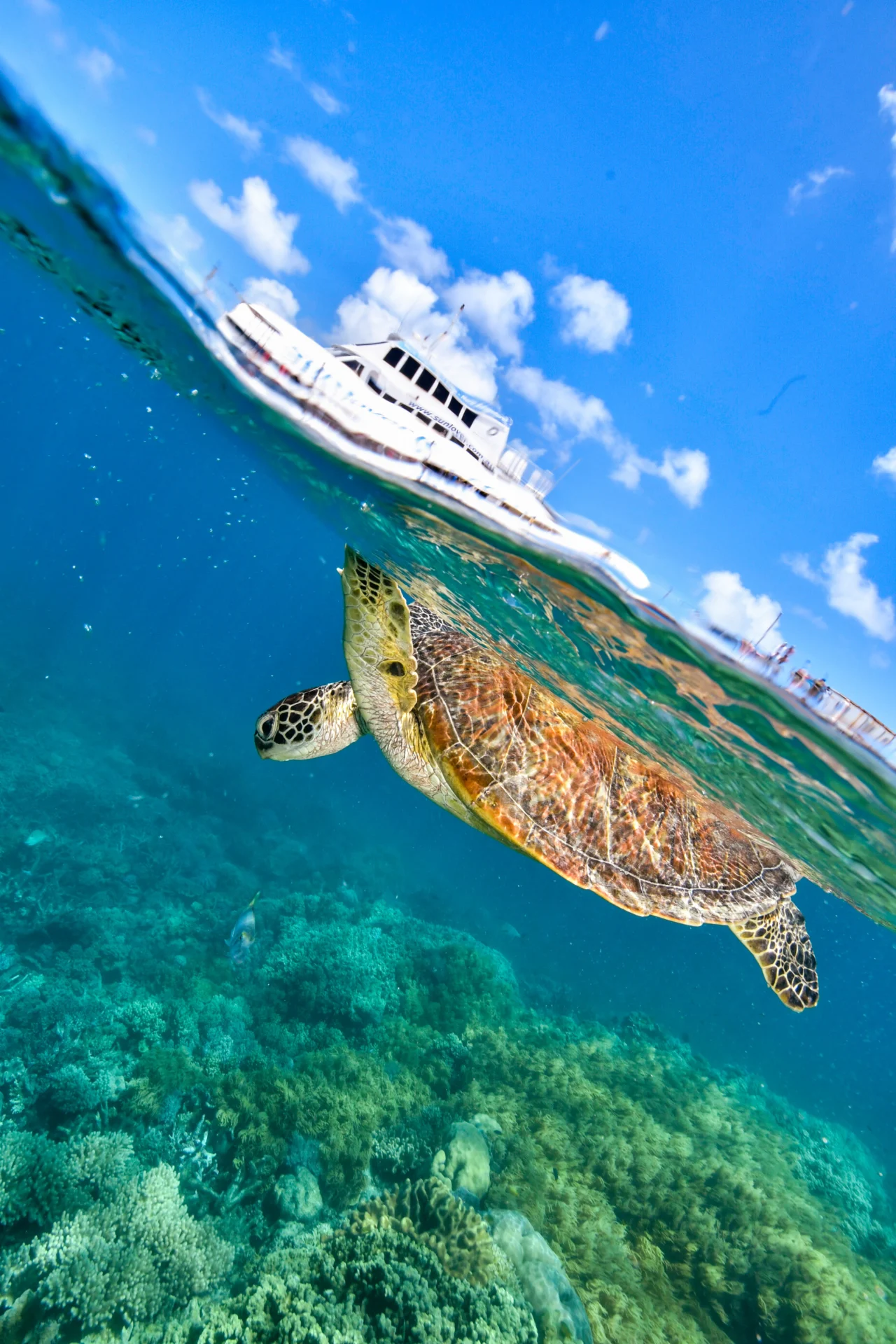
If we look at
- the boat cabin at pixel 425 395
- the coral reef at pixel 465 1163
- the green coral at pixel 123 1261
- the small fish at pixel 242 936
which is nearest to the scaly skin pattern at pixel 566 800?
the coral reef at pixel 465 1163

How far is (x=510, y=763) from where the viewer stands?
467 centimetres

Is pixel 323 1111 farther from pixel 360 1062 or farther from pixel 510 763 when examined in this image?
pixel 510 763

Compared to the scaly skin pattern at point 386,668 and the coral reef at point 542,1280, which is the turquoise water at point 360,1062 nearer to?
the coral reef at point 542,1280

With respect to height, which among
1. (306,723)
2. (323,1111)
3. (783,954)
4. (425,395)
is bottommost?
(323,1111)

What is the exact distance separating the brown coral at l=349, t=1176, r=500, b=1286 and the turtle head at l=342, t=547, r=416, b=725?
20.1ft

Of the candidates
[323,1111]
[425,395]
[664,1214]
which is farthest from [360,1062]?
[425,395]

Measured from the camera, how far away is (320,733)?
5.34 meters

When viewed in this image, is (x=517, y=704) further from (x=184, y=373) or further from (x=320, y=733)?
(x=184, y=373)

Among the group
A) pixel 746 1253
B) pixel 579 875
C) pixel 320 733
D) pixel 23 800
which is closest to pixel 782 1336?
pixel 746 1253

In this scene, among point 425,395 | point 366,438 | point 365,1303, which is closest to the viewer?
point 365,1303

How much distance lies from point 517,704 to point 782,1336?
9.90m

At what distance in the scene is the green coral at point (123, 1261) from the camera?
5461 millimetres

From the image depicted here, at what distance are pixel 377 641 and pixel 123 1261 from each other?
710 cm

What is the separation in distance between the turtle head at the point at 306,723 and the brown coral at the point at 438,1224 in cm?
562
